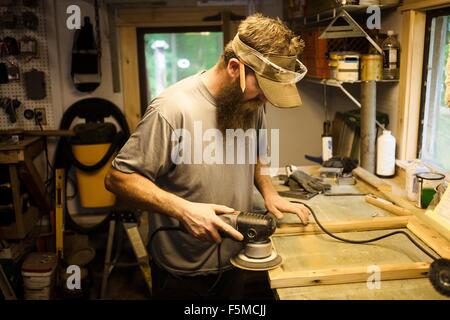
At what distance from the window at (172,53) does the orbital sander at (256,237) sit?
246 centimetres

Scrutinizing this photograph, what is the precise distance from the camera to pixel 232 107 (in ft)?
5.06

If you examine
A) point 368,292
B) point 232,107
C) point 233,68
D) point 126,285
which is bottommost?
point 126,285

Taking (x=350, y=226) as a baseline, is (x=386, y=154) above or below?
above

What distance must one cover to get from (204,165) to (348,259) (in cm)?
56

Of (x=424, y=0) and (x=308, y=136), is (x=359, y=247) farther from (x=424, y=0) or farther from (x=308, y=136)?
(x=308, y=136)

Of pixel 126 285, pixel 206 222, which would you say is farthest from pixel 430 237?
pixel 126 285

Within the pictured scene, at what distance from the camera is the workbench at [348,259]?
123 centimetres

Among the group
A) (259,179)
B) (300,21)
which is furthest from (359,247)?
(300,21)

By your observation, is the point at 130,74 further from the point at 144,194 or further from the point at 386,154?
the point at 144,194

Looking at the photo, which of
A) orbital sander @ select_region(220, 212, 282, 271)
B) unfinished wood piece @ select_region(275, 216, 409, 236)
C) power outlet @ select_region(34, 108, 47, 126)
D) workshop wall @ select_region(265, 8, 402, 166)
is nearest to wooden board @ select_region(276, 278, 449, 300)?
orbital sander @ select_region(220, 212, 282, 271)

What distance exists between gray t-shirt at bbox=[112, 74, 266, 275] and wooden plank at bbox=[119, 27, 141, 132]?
6.52 ft

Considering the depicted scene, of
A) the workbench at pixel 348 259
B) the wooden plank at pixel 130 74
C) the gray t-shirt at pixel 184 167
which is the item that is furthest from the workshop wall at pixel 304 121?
the gray t-shirt at pixel 184 167

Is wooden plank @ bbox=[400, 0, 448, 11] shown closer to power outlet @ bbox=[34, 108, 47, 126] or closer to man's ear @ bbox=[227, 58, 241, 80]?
man's ear @ bbox=[227, 58, 241, 80]
